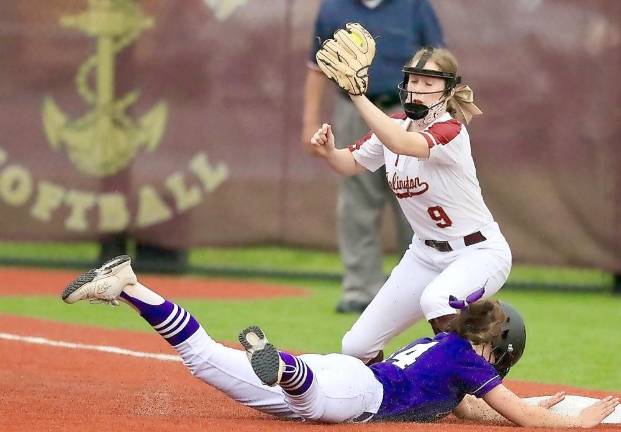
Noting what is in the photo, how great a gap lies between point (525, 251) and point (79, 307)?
352cm

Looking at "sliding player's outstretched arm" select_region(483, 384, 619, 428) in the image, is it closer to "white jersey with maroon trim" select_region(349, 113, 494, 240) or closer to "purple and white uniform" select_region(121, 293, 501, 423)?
"purple and white uniform" select_region(121, 293, 501, 423)

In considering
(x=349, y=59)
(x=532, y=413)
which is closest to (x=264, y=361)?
(x=532, y=413)

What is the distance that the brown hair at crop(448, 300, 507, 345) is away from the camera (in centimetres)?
496

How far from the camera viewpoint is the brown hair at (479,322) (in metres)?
4.96

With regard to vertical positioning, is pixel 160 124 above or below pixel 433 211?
below

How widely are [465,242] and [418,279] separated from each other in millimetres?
271

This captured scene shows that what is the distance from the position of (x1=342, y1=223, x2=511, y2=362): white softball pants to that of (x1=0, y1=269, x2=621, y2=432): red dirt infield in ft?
2.01

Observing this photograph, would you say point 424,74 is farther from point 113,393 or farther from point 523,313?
point 523,313

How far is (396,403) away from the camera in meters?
4.97

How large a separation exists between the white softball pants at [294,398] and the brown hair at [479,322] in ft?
1.25

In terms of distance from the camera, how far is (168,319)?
497 centimetres

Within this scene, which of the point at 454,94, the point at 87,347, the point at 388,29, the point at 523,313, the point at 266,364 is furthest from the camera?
the point at 523,313

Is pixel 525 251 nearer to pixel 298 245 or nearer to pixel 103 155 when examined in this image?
pixel 298 245

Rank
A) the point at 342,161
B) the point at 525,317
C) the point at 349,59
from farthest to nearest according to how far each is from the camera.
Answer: the point at 525,317, the point at 342,161, the point at 349,59
